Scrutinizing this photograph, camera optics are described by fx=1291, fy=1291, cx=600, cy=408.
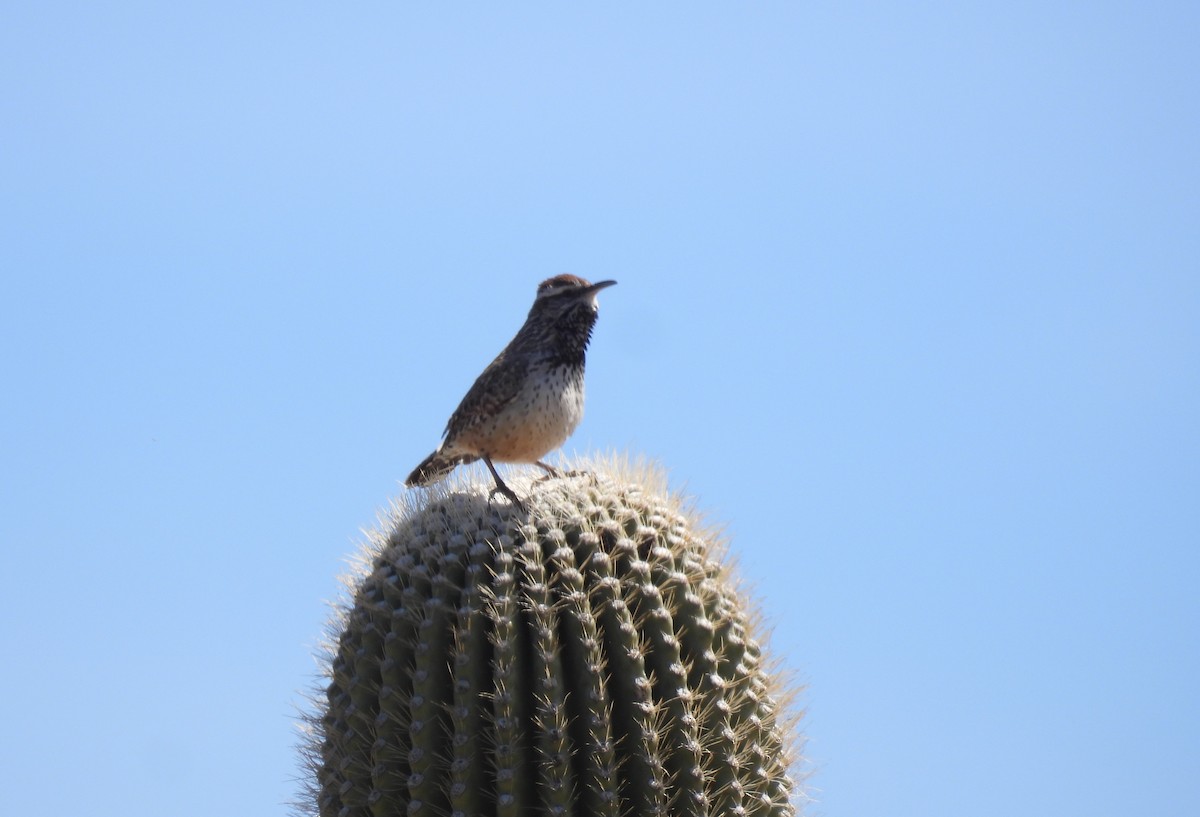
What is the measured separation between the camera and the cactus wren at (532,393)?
17.6 feet

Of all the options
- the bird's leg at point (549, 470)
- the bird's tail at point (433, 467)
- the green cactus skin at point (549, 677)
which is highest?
the bird's tail at point (433, 467)

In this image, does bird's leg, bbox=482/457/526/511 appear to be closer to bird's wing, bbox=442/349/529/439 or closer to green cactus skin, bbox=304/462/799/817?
green cactus skin, bbox=304/462/799/817

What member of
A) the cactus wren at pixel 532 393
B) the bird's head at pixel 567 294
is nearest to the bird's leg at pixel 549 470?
the cactus wren at pixel 532 393

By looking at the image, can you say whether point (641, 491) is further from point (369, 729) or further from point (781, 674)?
point (369, 729)

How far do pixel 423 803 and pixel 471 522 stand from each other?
0.82 m

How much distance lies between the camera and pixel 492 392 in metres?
5.40

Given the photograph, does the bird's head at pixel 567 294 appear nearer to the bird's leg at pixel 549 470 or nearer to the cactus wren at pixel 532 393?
the cactus wren at pixel 532 393

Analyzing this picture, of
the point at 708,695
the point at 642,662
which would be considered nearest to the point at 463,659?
the point at 642,662

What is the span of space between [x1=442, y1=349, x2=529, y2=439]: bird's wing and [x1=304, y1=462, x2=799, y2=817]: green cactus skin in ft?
4.48

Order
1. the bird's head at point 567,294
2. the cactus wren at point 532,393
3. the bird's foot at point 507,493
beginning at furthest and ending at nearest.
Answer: the bird's head at point 567,294
the cactus wren at point 532,393
the bird's foot at point 507,493

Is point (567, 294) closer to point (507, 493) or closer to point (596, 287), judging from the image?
point (596, 287)

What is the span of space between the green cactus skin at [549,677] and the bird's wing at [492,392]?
4.48 ft

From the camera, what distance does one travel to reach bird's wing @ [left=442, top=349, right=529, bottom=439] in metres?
5.38

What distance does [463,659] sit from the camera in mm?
3512
